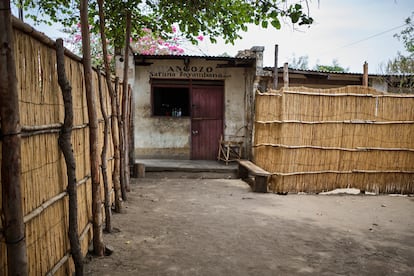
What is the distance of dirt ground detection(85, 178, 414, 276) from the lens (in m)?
3.72

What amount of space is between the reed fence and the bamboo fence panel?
497 centimetres

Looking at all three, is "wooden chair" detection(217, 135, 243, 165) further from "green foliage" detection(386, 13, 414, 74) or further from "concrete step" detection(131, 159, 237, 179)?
"green foliage" detection(386, 13, 414, 74)

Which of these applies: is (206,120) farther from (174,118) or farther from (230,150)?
(230,150)

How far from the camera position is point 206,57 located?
9.89 meters

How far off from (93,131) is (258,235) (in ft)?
8.31

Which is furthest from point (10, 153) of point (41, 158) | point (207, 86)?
point (207, 86)

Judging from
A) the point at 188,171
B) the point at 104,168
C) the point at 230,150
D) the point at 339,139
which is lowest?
the point at 188,171

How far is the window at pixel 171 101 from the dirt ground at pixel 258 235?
4.04 meters

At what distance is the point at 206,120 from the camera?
1084 cm

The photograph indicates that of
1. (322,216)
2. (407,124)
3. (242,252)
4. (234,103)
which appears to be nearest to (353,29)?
(234,103)

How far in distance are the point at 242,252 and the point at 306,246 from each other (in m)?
0.84

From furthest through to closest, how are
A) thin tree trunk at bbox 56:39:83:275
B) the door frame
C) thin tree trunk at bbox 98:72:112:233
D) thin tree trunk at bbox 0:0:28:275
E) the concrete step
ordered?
the door frame, the concrete step, thin tree trunk at bbox 98:72:112:233, thin tree trunk at bbox 56:39:83:275, thin tree trunk at bbox 0:0:28:275

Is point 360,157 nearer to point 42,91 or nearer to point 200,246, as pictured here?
point 200,246

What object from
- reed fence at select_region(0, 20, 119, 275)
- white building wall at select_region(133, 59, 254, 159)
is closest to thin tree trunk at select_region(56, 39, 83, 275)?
reed fence at select_region(0, 20, 119, 275)
